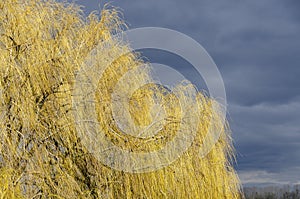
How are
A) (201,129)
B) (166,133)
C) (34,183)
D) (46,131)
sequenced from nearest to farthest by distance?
1. (34,183)
2. (46,131)
3. (166,133)
4. (201,129)

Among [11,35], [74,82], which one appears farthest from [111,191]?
[11,35]

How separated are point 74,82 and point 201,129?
2.23 meters

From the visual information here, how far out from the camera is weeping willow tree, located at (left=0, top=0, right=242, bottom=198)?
5637 millimetres

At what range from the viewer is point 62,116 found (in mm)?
6082

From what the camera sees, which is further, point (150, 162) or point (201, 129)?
point (201, 129)

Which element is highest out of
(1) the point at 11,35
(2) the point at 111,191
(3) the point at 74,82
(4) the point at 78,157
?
(1) the point at 11,35

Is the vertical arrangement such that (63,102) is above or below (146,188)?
above

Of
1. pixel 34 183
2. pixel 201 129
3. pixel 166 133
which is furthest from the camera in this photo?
pixel 201 129

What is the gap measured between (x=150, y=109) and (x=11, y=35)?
1.88 m

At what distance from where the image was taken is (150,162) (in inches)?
242

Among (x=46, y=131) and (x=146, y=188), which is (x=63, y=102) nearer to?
(x=46, y=131)

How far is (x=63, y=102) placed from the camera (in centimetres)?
618

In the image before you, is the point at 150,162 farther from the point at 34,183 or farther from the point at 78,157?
the point at 34,183

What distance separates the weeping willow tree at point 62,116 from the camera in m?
5.64
